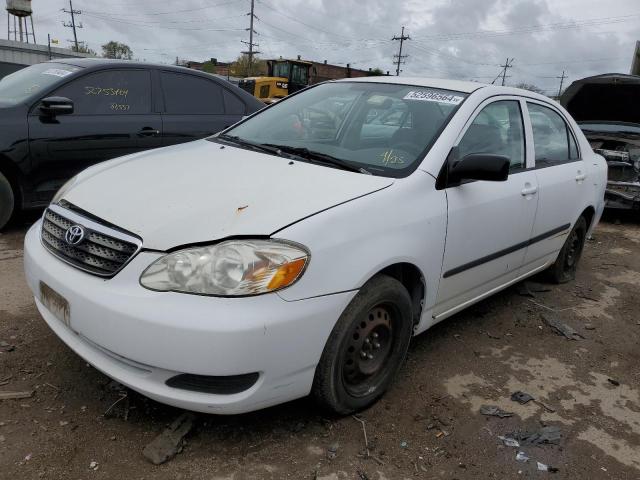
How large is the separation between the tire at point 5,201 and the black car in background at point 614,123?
6866 mm

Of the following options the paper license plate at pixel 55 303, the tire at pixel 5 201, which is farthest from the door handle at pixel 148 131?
the paper license plate at pixel 55 303

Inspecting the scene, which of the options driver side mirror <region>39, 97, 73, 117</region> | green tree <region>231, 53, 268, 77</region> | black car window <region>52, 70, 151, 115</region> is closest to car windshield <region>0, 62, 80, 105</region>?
black car window <region>52, 70, 151, 115</region>

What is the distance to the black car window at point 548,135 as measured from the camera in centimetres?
377

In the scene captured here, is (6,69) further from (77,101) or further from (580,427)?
(580,427)

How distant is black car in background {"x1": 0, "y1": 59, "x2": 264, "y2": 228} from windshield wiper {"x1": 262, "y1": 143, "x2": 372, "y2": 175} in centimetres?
258

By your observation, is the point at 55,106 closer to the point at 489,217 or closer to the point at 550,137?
the point at 489,217

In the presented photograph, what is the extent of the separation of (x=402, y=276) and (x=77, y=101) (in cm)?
376

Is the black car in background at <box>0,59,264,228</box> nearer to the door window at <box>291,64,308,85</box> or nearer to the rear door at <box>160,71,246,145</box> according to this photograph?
the rear door at <box>160,71,246,145</box>

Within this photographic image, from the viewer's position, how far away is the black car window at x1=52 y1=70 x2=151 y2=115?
193 inches

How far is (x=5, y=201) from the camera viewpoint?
456 cm

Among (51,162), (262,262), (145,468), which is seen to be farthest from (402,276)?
(51,162)

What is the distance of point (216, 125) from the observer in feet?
19.0

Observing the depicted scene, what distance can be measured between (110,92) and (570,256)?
15.1 feet

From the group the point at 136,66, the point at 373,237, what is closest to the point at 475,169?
the point at 373,237
